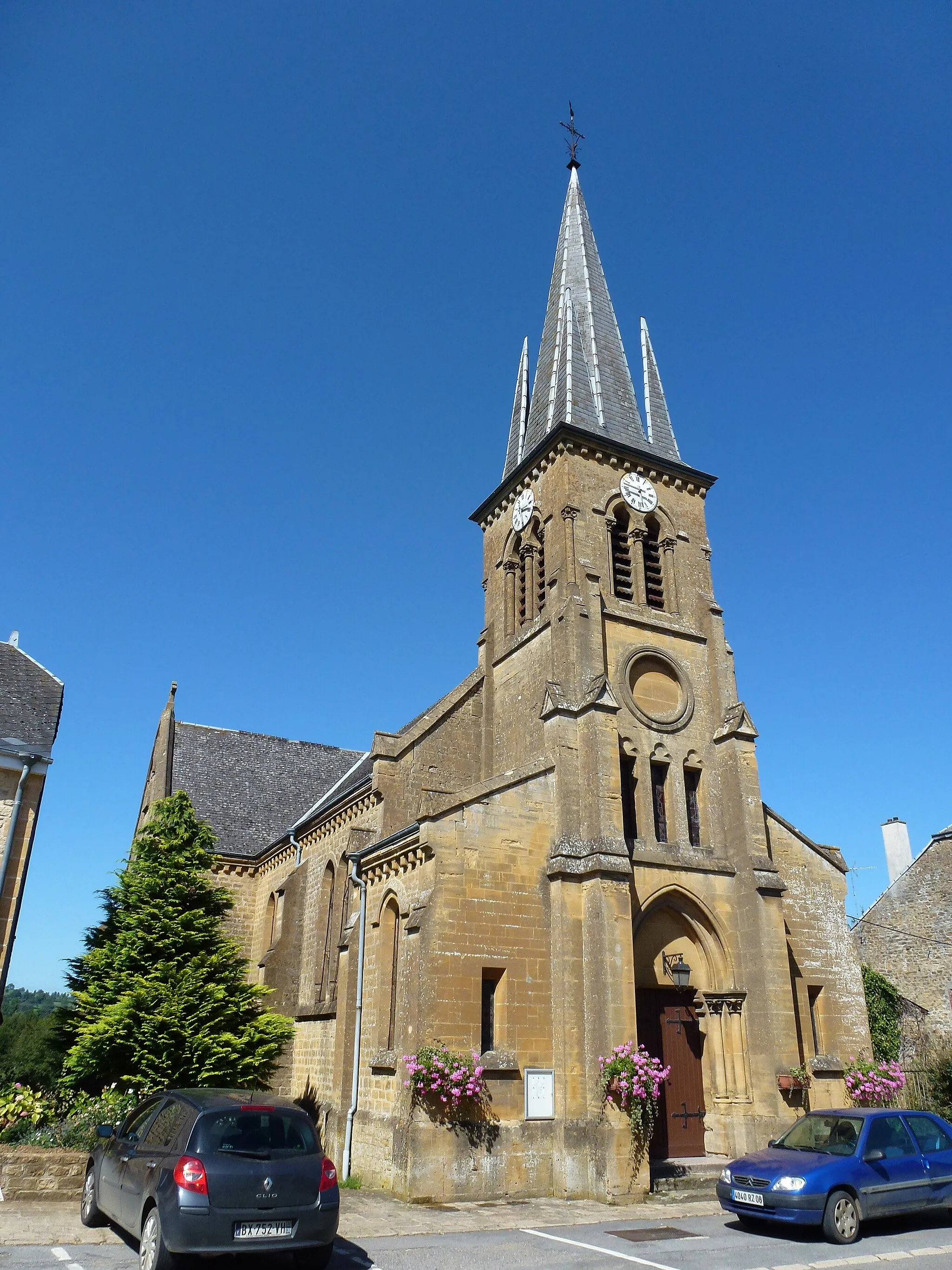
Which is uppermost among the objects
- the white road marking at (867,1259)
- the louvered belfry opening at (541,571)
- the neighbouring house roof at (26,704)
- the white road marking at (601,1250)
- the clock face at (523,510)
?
the clock face at (523,510)

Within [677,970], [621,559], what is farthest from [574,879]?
[621,559]

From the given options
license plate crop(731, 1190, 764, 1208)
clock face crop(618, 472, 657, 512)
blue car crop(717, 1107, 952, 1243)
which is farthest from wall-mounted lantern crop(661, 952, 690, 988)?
clock face crop(618, 472, 657, 512)

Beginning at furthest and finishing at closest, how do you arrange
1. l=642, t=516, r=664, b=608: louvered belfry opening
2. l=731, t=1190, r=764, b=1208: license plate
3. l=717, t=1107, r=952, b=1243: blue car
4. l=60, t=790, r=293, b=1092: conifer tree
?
1. l=642, t=516, r=664, b=608: louvered belfry opening
2. l=60, t=790, r=293, b=1092: conifer tree
3. l=731, t=1190, r=764, b=1208: license plate
4. l=717, t=1107, r=952, b=1243: blue car

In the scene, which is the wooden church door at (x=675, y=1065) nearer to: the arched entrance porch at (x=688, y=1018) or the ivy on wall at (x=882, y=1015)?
the arched entrance porch at (x=688, y=1018)

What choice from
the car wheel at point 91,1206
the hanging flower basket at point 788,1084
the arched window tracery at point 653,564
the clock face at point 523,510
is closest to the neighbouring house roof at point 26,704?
the car wheel at point 91,1206

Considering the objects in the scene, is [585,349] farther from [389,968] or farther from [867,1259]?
[867,1259]

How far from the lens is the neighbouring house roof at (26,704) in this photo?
15.8 meters

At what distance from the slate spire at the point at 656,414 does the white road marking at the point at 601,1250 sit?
758 inches

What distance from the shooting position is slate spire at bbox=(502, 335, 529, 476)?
2675 cm

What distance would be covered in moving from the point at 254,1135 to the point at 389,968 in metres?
9.95

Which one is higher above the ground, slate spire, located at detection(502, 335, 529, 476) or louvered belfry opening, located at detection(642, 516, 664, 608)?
slate spire, located at detection(502, 335, 529, 476)

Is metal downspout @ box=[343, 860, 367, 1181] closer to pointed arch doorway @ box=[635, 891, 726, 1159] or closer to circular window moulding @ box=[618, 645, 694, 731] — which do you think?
pointed arch doorway @ box=[635, 891, 726, 1159]

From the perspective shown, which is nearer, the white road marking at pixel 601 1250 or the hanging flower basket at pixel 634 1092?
the white road marking at pixel 601 1250

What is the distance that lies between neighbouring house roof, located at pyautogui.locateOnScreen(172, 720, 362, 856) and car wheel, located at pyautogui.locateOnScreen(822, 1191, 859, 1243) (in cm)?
1876
